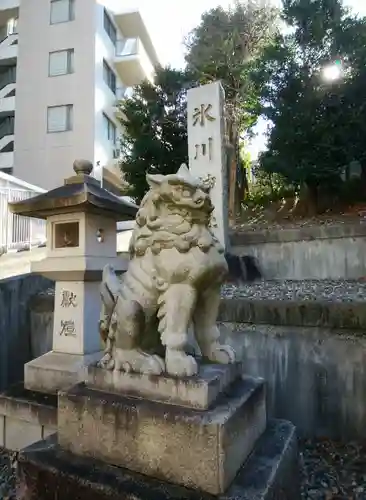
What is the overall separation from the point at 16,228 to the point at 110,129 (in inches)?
388

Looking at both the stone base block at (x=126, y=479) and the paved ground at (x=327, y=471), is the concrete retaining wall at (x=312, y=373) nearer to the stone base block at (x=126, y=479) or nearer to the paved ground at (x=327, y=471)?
the paved ground at (x=327, y=471)

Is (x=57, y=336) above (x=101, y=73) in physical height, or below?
below

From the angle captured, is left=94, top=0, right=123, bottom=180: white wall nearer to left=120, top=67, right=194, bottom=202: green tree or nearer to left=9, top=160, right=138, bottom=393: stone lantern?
left=120, top=67, right=194, bottom=202: green tree

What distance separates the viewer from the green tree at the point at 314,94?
27.5 ft

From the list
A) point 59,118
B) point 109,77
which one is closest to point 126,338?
point 59,118

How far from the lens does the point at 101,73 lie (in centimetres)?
1538

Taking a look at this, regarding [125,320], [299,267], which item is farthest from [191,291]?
[299,267]

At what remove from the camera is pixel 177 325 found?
201 cm

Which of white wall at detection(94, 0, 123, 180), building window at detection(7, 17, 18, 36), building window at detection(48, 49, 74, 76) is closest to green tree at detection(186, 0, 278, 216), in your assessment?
white wall at detection(94, 0, 123, 180)

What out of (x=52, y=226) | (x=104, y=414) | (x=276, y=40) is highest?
(x=276, y=40)

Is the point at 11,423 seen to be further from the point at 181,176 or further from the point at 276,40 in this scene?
the point at 276,40

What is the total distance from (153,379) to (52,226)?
2113 millimetres

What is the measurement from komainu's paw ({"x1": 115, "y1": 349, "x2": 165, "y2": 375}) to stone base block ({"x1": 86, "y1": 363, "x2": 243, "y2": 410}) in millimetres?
29

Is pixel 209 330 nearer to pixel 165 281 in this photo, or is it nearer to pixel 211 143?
pixel 165 281
